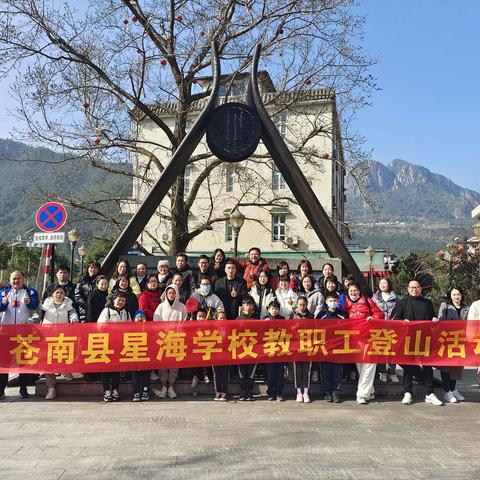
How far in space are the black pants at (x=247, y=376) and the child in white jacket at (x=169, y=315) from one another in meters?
0.98

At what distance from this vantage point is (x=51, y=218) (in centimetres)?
915

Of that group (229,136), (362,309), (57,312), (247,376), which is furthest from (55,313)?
(362,309)

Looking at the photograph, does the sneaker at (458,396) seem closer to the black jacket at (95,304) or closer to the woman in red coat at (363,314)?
the woman in red coat at (363,314)

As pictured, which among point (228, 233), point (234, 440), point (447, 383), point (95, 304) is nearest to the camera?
point (234, 440)

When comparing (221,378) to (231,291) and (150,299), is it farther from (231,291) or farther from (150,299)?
(150,299)

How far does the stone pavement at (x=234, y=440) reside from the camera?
4.35m

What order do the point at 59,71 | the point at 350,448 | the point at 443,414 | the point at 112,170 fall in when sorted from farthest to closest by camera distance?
the point at 112,170, the point at 59,71, the point at 443,414, the point at 350,448

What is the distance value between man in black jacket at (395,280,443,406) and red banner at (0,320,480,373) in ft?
0.51

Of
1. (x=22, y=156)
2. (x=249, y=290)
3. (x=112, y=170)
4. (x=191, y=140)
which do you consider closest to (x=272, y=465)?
(x=249, y=290)

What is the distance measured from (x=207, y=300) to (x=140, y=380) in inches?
58.9

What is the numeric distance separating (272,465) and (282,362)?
2742 mm

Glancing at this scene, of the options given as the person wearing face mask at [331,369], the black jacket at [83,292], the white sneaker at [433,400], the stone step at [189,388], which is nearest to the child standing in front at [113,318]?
the stone step at [189,388]

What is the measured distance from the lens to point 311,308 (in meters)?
7.51

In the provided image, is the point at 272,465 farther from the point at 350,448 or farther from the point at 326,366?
the point at 326,366
